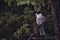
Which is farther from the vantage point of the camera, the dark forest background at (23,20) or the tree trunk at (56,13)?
the dark forest background at (23,20)

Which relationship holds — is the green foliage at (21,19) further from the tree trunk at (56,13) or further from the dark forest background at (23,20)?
the tree trunk at (56,13)

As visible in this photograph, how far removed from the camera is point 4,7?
3.68 m

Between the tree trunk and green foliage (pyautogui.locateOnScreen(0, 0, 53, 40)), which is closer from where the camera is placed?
the tree trunk

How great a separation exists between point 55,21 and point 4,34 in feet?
4.72

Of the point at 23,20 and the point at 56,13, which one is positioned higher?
the point at 56,13

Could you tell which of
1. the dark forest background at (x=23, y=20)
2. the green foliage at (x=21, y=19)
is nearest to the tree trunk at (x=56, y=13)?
the dark forest background at (x=23, y=20)

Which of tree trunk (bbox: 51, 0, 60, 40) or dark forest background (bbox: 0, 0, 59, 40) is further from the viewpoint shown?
dark forest background (bbox: 0, 0, 59, 40)

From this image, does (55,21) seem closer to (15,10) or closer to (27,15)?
(27,15)

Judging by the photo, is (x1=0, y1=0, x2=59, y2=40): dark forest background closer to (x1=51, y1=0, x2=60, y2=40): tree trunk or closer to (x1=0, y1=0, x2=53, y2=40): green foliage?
(x1=0, y1=0, x2=53, y2=40): green foliage

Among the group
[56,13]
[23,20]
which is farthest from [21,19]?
[56,13]

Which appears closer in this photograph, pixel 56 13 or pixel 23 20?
pixel 56 13

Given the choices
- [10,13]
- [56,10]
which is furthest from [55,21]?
[10,13]

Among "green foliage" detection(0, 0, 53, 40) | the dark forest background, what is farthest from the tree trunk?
"green foliage" detection(0, 0, 53, 40)

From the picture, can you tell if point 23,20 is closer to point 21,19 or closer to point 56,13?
point 21,19
